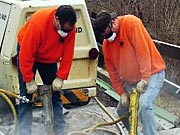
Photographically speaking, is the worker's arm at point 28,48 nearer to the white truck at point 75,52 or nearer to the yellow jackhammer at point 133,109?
the white truck at point 75,52

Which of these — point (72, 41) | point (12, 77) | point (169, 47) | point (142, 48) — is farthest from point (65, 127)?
point (169, 47)

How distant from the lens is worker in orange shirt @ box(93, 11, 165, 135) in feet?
20.3

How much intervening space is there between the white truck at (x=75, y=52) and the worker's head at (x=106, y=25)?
154 centimetres

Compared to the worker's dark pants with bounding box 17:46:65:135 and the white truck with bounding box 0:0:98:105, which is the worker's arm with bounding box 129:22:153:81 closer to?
the worker's dark pants with bounding box 17:46:65:135

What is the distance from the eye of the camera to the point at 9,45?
24.7ft

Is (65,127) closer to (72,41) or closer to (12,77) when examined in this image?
(12,77)

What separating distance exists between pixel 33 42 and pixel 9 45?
1.28 meters

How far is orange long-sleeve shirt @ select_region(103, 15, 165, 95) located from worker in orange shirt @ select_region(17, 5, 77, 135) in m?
0.52

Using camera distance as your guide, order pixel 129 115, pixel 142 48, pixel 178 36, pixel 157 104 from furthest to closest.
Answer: pixel 178 36 → pixel 157 104 → pixel 129 115 → pixel 142 48

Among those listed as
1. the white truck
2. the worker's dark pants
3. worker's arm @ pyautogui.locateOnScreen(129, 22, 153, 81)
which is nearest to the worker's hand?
worker's arm @ pyautogui.locateOnScreen(129, 22, 153, 81)

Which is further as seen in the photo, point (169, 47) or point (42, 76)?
point (169, 47)

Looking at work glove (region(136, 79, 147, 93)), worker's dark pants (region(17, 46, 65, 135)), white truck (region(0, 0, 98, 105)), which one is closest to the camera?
work glove (region(136, 79, 147, 93))

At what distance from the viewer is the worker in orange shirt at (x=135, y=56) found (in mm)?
6176

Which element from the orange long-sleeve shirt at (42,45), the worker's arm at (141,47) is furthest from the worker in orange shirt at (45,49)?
the worker's arm at (141,47)
